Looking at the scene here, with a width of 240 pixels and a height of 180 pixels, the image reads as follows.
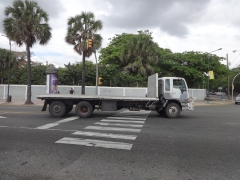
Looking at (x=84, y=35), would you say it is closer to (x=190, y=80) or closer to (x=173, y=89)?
(x=173, y=89)

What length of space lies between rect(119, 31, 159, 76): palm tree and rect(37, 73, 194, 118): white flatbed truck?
17768 mm

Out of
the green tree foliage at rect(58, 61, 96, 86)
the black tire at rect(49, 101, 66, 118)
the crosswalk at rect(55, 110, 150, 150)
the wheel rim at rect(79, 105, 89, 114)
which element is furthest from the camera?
the green tree foliage at rect(58, 61, 96, 86)

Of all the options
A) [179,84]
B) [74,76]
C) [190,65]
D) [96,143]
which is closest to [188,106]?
[179,84]

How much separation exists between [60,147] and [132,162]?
7.13ft

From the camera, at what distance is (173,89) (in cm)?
1281

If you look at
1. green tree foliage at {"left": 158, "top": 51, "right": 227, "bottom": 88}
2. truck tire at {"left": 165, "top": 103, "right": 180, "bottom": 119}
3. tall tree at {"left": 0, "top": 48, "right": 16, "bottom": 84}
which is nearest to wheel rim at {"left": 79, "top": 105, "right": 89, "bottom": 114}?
truck tire at {"left": 165, "top": 103, "right": 180, "bottom": 119}

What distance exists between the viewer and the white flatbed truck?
476 inches

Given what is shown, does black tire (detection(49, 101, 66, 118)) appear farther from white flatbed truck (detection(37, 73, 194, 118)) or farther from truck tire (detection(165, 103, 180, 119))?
truck tire (detection(165, 103, 180, 119))

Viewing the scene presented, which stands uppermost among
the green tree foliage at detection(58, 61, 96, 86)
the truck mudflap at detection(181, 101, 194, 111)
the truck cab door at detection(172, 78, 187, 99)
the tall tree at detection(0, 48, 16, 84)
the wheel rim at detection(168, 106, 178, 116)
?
the tall tree at detection(0, 48, 16, 84)

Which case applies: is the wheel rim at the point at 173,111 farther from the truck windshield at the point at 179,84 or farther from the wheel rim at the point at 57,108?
the wheel rim at the point at 57,108

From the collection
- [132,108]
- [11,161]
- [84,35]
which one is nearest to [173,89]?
[132,108]

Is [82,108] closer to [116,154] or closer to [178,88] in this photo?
[178,88]

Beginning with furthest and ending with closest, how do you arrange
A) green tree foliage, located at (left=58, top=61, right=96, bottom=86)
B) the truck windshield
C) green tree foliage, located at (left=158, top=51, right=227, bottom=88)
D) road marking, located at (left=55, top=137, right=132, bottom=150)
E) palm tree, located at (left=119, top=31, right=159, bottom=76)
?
green tree foliage, located at (left=158, top=51, right=227, bottom=88) → palm tree, located at (left=119, top=31, right=159, bottom=76) → green tree foliage, located at (left=58, top=61, right=96, bottom=86) → the truck windshield → road marking, located at (left=55, top=137, right=132, bottom=150)

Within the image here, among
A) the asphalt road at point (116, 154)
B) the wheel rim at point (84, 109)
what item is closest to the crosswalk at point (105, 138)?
the asphalt road at point (116, 154)
